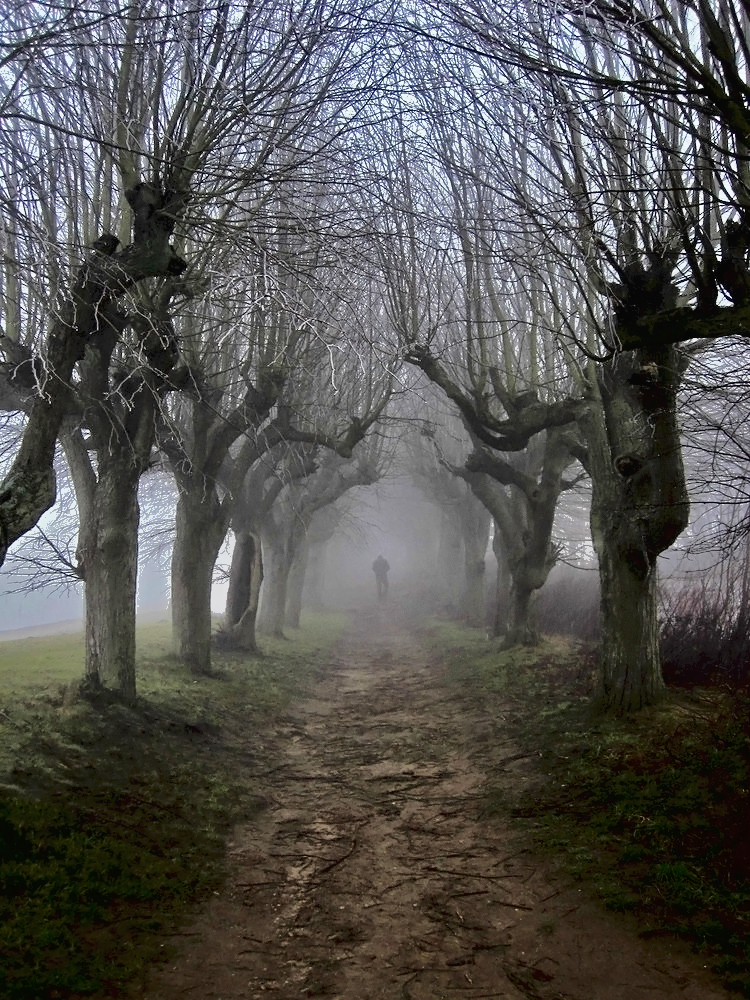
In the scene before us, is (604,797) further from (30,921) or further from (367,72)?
(367,72)

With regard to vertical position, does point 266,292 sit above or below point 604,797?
above

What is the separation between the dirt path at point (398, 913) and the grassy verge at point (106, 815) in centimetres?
29

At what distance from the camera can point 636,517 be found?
7.57 m

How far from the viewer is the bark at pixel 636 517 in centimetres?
696

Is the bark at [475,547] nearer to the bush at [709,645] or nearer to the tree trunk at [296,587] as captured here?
the tree trunk at [296,587]

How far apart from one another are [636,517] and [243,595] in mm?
9763

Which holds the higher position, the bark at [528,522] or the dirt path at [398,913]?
the bark at [528,522]

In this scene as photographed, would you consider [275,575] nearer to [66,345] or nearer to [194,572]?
[194,572]

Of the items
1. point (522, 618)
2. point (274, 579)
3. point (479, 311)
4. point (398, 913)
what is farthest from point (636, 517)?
point (274, 579)

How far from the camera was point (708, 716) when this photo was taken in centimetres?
673

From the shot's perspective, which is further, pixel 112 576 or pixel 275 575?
pixel 275 575

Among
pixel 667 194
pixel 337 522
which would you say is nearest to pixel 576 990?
pixel 667 194

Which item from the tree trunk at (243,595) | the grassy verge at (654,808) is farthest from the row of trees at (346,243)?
the tree trunk at (243,595)

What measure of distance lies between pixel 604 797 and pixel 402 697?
20.5 feet
